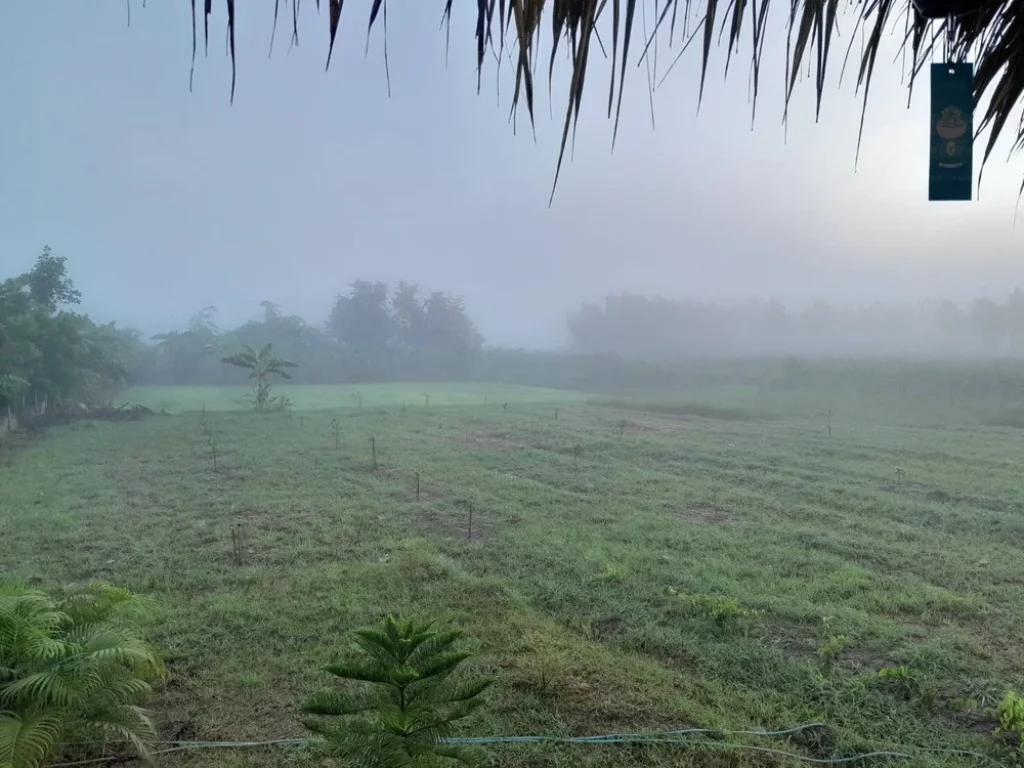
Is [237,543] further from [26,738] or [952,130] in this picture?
[952,130]

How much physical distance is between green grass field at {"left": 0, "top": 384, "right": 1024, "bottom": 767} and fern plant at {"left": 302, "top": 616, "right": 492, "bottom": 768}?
19.0 inches

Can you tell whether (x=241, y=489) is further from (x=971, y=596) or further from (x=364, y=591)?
(x=971, y=596)

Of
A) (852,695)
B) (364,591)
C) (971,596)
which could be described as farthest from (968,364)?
(364,591)

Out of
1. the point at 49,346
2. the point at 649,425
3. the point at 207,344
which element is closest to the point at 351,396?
the point at 207,344

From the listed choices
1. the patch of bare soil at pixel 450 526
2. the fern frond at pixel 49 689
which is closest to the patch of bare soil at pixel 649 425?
the patch of bare soil at pixel 450 526

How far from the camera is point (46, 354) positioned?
18.5 feet

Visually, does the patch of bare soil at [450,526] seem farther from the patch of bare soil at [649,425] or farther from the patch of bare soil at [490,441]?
the patch of bare soil at [649,425]

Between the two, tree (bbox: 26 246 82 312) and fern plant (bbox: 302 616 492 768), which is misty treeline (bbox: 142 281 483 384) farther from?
fern plant (bbox: 302 616 492 768)

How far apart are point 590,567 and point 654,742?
49.6 inches

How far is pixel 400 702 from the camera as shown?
110 centimetres

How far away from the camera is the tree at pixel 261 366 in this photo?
672 cm

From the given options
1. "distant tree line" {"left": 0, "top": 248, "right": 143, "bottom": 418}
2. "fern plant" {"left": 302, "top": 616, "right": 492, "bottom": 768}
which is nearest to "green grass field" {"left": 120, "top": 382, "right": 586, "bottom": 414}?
"distant tree line" {"left": 0, "top": 248, "right": 143, "bottom": 418}

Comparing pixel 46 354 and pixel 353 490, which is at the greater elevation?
pixel 46 354

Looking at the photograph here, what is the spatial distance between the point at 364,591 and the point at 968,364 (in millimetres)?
5863
